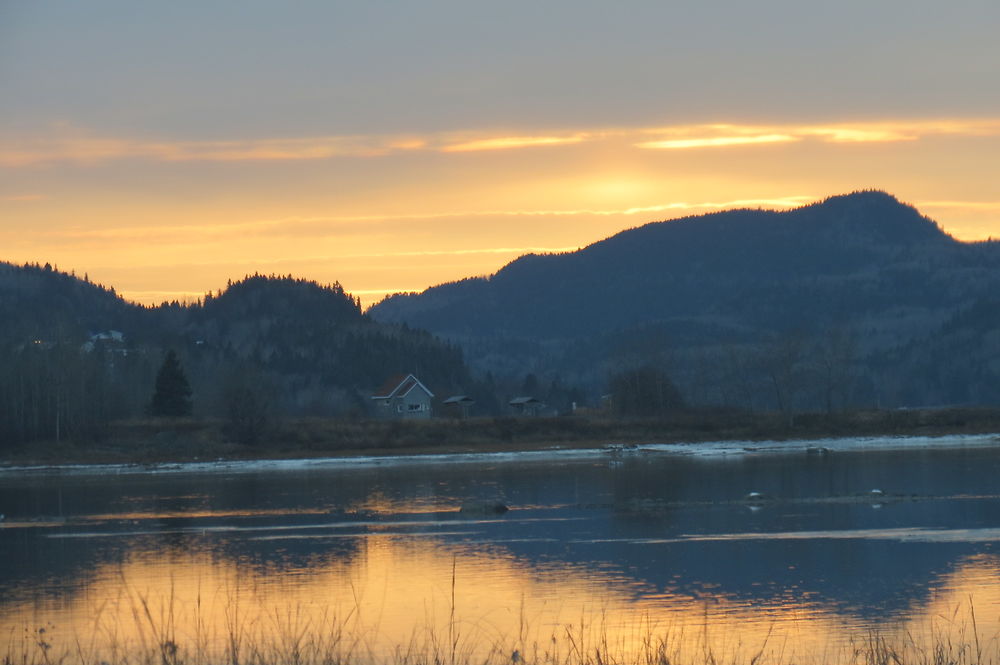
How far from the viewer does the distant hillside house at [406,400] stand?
11762 centimetres

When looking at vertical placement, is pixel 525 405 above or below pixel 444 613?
above

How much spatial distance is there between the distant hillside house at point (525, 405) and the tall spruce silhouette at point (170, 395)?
37141mm

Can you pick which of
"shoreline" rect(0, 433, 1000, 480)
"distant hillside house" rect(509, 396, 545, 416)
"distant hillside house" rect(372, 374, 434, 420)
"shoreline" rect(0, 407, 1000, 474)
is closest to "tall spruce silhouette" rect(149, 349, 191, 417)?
"shoreline" rect(0, 407, 1000, 474)

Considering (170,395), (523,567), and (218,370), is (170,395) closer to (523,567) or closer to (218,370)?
(218,370)

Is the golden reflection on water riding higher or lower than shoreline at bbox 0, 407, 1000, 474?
lower

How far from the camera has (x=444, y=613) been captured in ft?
79.6

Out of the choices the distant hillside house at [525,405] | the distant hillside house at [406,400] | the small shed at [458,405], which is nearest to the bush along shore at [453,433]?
the distant hillside house at [406,400]

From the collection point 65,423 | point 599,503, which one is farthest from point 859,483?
point 65,423

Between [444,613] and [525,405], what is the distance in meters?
101

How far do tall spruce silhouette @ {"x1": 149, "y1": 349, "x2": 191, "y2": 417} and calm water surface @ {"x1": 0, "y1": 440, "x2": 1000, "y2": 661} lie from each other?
136 ft

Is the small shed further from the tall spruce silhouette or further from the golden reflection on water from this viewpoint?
the golden reflection on water

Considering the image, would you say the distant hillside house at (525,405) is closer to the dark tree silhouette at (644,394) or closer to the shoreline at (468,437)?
the dark tree silhouette at (644,394)

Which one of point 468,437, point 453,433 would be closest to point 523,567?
point 468,437

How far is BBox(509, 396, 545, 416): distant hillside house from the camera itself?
123 m
